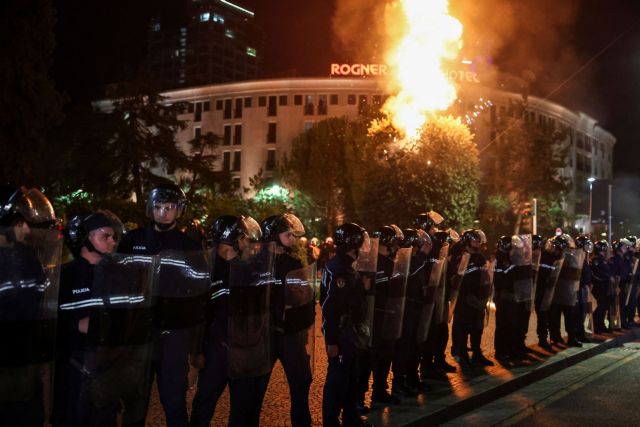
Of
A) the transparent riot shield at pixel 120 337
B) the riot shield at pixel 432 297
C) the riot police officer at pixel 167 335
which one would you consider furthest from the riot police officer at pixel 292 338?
the riot shield at pixel 432 297

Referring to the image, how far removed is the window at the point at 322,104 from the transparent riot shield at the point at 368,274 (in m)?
65.6

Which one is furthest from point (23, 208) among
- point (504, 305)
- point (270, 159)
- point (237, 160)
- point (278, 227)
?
point (237, 160)

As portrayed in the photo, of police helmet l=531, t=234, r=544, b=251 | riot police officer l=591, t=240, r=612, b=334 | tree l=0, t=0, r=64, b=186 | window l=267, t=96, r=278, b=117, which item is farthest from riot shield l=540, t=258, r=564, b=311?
window l=267, t=96, r=278, b=117

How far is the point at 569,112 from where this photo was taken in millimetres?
79125

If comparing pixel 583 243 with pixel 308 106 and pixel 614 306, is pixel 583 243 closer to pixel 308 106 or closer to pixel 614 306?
pixel 614 306

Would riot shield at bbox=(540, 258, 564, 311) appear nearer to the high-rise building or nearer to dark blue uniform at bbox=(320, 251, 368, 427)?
dark blue uniform at bbox=(320, 251, 368, 427)

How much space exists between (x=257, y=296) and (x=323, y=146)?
43.1 m

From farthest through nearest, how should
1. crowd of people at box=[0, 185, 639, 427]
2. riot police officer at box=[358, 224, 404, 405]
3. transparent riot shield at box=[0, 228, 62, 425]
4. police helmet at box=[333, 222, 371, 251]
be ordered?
riot police officer at box=[358, 224, 404, 405]
police helmet at box=[333, 222, 371, 251]
crowd of people at box=[0, 185, 639, 427]
transparent riot shield at box=[0, 228, 62, 425]

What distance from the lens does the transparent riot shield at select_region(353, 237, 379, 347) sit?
21.2ft

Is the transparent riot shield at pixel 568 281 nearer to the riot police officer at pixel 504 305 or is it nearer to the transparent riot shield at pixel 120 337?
the riot police officer at pixel 504 305

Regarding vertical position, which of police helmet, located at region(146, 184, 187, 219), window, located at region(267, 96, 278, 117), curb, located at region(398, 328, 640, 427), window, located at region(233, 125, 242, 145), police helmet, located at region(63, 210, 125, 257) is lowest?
curb, located at region(398, 328, 640, 427)

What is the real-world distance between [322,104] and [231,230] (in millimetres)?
67189

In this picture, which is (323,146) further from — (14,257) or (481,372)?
(14,257)

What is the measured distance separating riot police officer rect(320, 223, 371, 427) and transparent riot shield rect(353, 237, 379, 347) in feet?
0.23
